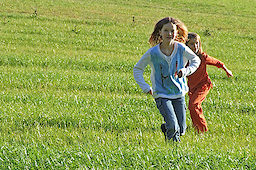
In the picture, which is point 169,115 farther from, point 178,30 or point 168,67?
point 178,30

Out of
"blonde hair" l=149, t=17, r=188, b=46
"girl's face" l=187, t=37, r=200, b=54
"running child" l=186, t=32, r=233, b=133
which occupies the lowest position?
"running child" l=186, t=32, r=233, b=133

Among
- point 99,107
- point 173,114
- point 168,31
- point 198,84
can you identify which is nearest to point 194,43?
point 198,84

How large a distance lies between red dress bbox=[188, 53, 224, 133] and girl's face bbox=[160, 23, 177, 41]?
5.64ft

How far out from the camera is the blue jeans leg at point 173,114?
532 cm

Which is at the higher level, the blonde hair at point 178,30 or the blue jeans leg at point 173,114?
the blonde hair at point 178,30

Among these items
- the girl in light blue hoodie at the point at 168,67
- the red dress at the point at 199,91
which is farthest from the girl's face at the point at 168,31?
the red dress at the point at 199,91

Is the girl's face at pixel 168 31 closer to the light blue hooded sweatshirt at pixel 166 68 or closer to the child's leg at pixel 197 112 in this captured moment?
the light blue hooded sweatshirt at pixel 166 68

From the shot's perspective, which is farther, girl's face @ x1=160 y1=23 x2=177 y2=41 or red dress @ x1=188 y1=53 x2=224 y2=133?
red dress @ x1=188 y1=53 x2=224 y2=133

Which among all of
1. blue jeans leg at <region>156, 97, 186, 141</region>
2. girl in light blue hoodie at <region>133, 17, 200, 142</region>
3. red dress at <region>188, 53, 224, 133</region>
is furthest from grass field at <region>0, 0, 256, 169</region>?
girl in light blue hoodie at <region>133, 17, 200, 142</region>

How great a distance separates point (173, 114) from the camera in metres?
5.34

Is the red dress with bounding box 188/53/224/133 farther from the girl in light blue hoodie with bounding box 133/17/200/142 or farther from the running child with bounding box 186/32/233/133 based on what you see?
the girl in light blue hoodie with bounding box 133/17/200/142

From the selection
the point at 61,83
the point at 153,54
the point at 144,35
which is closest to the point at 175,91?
the point at 153,54

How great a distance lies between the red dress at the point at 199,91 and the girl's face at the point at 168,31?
5.64ft

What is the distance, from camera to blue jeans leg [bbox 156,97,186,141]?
5.32m
